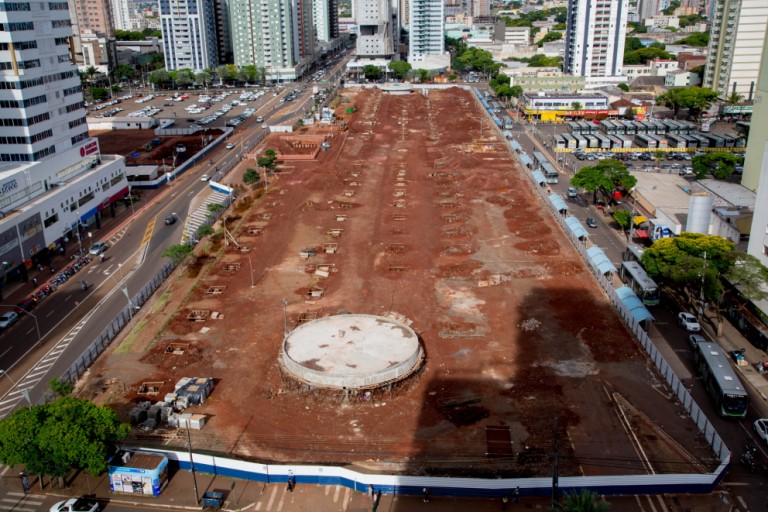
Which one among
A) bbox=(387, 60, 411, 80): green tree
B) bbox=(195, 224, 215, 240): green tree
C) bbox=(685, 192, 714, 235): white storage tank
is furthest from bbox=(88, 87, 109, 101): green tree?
bbox=(685, 192, 714, 235): white storage tank

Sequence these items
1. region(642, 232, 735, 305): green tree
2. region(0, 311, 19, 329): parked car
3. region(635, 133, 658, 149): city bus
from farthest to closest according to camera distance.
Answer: region(635, 133, 658, 149): city bus, region(0, 311, 19, 329): parked car, region(642, 232, 735, 305): green tree

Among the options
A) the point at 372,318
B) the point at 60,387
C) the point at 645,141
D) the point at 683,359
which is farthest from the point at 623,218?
the point at 60,387

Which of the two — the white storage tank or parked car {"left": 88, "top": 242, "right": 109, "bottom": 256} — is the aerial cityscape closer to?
the white storage tank

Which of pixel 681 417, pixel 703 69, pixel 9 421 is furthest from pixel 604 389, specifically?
pixel 703 69

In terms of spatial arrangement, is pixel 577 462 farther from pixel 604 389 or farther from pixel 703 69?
pixel 703 69

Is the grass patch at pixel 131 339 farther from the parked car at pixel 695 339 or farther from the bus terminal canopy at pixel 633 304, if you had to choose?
the parked car at pixel 695 339

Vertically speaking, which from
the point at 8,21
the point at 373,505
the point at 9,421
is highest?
the point at 8,21

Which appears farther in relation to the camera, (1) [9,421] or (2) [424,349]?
(2) [424,349]
